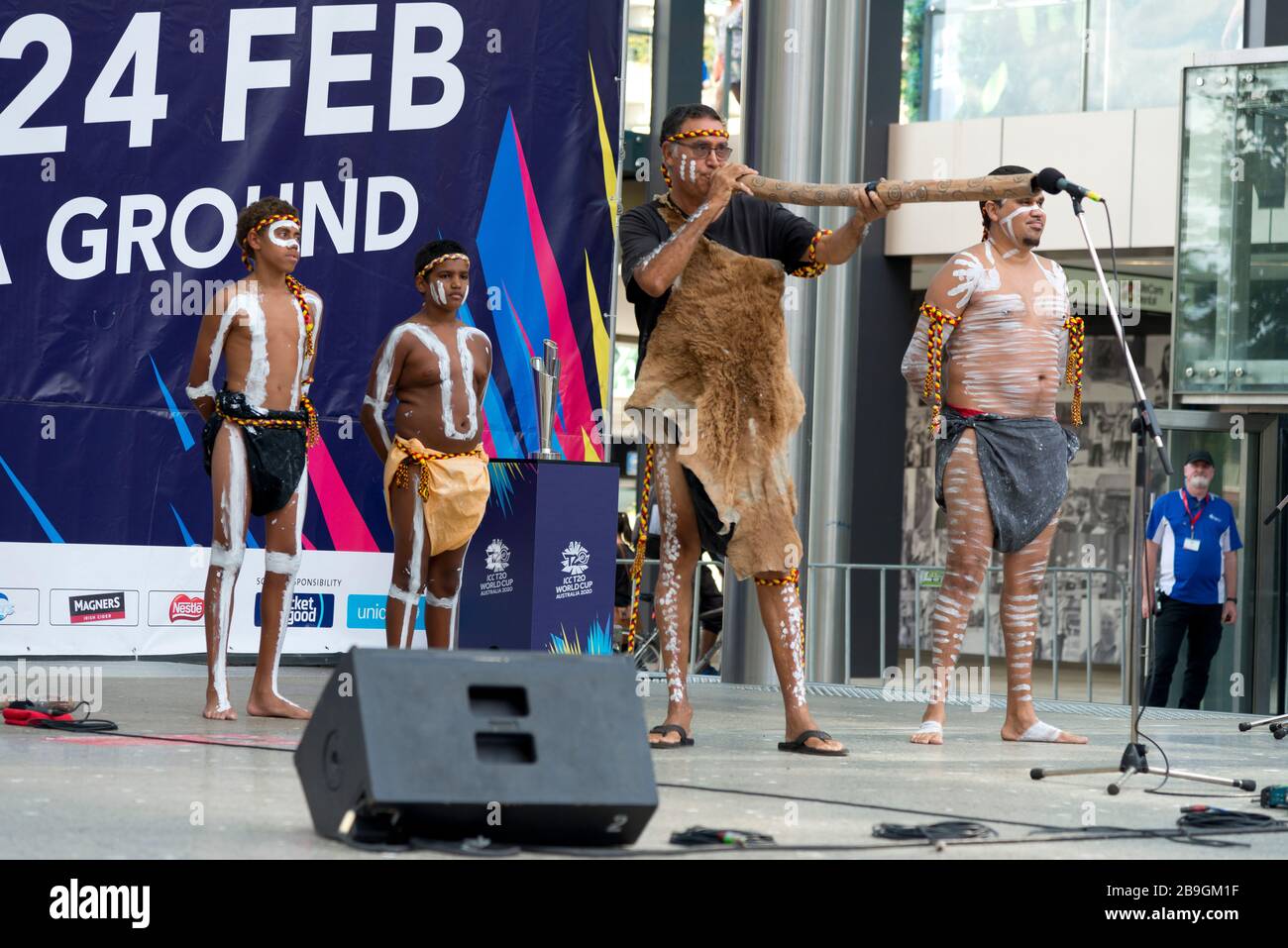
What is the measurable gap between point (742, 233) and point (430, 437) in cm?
190

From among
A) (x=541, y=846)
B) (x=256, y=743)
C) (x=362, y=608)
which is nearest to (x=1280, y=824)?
(x=541, y=846)

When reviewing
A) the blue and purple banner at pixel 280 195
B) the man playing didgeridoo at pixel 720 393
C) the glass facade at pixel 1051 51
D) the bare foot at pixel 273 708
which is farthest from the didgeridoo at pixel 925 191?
the glass facade at pixel 1051 51

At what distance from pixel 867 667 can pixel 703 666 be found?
Answer: 2.35 m

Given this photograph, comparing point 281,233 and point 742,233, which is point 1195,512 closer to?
point 742,233

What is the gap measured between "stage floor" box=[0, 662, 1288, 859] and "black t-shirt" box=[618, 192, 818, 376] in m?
1.49

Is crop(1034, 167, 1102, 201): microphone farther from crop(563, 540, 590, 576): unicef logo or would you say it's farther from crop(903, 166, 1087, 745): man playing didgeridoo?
crop(563, 540, 590, 576): unicef logo

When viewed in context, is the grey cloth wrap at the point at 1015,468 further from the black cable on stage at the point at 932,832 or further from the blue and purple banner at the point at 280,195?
the blue and purple banner at the point at 280,195

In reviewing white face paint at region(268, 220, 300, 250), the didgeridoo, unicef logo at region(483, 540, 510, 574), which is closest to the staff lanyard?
unicef logo at region(483, 540, 510, 574)

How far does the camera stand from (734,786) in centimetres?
461

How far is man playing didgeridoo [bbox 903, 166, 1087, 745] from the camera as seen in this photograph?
6312 mm

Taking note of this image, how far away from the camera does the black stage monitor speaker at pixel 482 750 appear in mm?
3201

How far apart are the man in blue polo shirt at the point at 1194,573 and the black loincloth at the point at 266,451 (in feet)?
19.8

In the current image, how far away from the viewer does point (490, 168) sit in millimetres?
9742

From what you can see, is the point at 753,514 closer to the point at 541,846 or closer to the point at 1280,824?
the point at 1280,824
